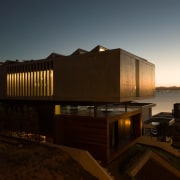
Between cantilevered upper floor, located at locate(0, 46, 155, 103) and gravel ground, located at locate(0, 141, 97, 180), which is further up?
cantilevered upper floor, located at locate(0, 46, 155, 103)

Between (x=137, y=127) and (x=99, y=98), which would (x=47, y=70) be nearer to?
(x=99, y=98)

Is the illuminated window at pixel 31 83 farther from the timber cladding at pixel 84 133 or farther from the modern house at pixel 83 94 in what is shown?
the timber cladding at pixel 84 133

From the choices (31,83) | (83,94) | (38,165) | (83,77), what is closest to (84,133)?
(83,94)

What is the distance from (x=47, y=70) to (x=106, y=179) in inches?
477

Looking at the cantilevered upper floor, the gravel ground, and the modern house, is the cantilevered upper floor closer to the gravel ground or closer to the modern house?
the modern house

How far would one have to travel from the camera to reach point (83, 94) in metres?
18.2

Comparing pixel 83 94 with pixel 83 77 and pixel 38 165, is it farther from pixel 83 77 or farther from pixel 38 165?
pixel 38 165

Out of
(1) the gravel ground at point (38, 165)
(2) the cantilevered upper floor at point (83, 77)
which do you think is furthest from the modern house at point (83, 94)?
(1) the gravel ground at point (38, 165)

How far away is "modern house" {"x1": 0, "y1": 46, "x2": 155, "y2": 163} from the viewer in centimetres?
1639

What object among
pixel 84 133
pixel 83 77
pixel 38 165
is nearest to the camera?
pixel 38 165

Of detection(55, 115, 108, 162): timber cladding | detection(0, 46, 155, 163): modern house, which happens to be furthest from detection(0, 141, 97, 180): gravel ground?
detection(0, 46, 155, 163): modern house

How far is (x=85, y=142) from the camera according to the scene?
16.7 m

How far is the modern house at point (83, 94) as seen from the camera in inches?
645

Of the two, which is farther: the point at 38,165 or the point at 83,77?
the point at 83,77
